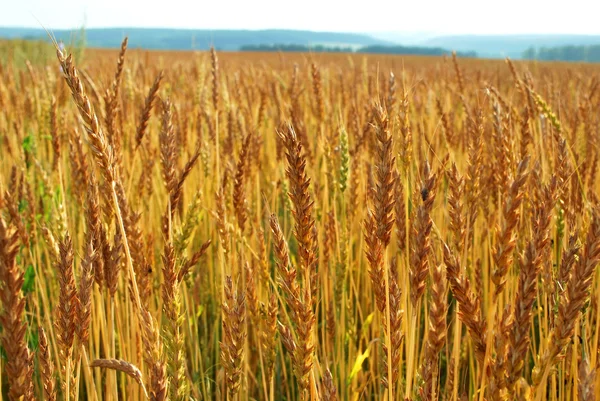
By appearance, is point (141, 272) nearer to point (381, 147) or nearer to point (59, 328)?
point (59, 328)

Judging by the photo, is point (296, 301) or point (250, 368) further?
point (250, 368)

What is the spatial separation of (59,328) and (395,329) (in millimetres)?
473

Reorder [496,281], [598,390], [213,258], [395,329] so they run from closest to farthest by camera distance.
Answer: [496,281], [395,329], [598,390], [213,258]

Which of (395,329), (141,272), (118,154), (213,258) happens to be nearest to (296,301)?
(395,329)

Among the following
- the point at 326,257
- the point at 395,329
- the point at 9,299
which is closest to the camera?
the point at 9,299

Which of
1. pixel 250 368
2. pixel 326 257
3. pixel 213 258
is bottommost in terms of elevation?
pixel 250 368

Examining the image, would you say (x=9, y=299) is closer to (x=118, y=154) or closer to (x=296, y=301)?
(x=296, y=301)

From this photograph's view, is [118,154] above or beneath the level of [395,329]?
above

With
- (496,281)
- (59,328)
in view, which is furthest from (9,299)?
(496,281)

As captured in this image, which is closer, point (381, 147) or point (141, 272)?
point (381, 147)

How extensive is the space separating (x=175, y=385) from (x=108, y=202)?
419mm

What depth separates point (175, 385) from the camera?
809mm

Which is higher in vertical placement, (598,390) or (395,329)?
(395,329)

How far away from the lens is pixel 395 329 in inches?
31.5
